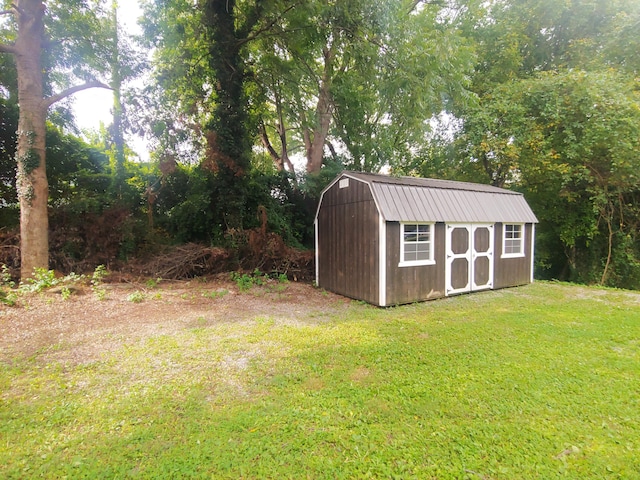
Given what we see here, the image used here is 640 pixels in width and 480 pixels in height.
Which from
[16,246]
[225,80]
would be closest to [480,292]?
[225,80]

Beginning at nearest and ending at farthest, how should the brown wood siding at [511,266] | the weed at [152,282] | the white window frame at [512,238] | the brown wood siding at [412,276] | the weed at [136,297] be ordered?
the weed at [136,297], the brown wood siding at [412,276], the weed at [152,282], the brown wood siding at [511,266], the white window frame at [512,238]

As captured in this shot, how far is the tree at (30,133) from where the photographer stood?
23.6 ft

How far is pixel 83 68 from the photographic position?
8.90 metres

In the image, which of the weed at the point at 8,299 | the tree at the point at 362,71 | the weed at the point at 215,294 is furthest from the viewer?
the tree at the point at 362,71

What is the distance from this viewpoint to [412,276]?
649 cm

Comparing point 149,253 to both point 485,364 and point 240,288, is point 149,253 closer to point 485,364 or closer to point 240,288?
point 240,288

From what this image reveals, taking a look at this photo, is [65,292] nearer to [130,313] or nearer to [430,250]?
[130,313]

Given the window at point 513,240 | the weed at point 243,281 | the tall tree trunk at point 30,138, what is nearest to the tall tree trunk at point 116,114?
the tall tree trunk at point 30,138

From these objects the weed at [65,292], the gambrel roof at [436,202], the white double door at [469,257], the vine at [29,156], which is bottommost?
the weed at [65,292]

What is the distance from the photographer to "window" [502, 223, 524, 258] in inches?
326

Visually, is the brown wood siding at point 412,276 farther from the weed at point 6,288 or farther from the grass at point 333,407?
the weed at point 6,288

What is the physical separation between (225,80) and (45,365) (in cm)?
830

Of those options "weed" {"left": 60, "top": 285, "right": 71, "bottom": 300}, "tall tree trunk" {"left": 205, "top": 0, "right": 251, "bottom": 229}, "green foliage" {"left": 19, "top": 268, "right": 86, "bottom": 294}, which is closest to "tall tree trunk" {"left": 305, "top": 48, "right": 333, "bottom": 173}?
"tall tree trunk" {"left": 205, "top": 0, "right": 251, "bottom": 229}

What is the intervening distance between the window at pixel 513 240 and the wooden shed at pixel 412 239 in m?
0.03
